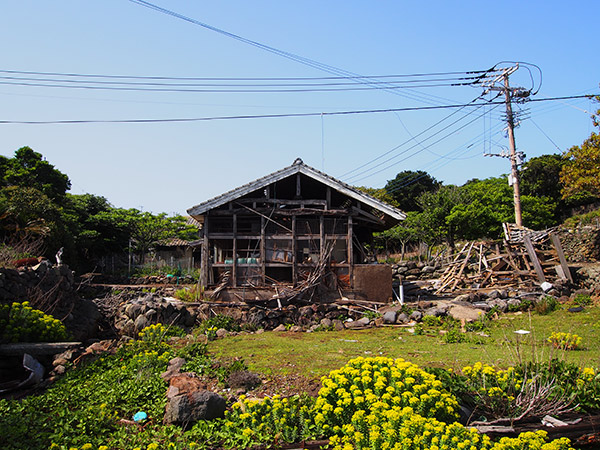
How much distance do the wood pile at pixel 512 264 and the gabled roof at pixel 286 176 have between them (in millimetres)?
6387

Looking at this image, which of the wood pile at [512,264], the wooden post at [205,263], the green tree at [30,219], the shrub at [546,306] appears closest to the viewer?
the shrub at [546,306]

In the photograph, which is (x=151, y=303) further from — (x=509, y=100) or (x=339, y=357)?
(x=509, y=100)

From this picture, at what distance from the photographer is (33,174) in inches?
1115

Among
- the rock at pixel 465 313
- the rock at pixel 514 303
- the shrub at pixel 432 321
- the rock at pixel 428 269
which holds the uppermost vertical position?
the rock at pixel 428 269

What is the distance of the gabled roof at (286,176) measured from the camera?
14.8 meters

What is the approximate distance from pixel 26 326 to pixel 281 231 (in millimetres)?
8683

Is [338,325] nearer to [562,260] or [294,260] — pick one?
[294,260]

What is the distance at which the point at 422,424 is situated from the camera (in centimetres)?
397

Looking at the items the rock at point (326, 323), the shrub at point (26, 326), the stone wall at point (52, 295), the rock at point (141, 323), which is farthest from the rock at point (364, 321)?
the shrub at point (26, 326)

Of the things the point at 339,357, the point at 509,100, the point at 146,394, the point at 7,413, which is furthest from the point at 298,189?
the point at 509,100

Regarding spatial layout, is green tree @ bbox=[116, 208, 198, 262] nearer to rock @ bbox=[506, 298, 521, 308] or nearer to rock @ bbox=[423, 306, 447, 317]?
rock @ bbox=[423, 306, 447, 317]

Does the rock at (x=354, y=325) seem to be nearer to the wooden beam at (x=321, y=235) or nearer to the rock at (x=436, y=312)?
the rock at (x=436, y=312)

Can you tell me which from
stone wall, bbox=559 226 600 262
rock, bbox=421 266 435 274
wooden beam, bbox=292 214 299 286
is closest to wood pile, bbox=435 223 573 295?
stone wall, bbox=559 226 600 262

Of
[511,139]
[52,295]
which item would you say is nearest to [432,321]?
[52,295]
